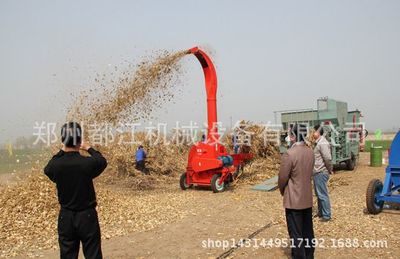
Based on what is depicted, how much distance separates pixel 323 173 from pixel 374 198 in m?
1.20

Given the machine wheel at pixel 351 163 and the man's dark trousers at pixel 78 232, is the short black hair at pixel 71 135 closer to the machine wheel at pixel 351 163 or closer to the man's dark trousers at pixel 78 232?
the man's dark trousers at pixel 78 232

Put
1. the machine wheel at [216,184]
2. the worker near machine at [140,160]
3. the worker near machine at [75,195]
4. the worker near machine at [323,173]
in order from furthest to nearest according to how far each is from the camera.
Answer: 1. the worker near machine at [140,160]
2. the machine wheel at [216,184]
3. the worker near machine at [323,173]
4. the worker near machine at [75,195]

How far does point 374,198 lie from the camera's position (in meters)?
7.02

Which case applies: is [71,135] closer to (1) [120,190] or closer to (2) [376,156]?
(1) [120,190]

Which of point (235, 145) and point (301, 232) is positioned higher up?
point (235, 145)

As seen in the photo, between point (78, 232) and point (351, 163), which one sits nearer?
point (78, 232)

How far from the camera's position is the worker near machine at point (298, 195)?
14.6 feet

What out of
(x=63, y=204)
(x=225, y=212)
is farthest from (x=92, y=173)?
(x=225, y=212)

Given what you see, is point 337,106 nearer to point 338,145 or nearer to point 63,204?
point 338,145

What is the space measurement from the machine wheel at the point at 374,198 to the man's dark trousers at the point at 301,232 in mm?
2936

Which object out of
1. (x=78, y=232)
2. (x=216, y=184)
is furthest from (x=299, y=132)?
(x=216, y=184)

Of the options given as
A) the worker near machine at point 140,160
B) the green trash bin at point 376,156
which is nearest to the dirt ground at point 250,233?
the worker near machine at point 140,160

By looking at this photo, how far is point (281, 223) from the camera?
669 cm

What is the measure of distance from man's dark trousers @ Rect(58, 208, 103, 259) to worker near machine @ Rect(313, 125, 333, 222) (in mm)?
4419
